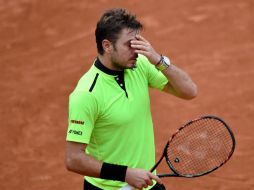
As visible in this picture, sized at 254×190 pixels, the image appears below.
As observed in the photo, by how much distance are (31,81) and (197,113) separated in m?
2.25

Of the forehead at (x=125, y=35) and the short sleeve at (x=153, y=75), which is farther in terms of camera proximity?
the short sleeve at (x=153, y=75)

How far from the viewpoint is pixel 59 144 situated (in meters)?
6.86

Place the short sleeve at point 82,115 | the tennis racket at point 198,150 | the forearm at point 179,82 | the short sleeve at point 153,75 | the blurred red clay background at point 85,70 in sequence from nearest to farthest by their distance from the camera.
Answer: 1. the short sleeve at point 82,115
2. the forearm at point 179,82
3. the short sleeve at point 153,75
4. the tennis racket at point 198,150
5. the blurred red clay background at point 85,70

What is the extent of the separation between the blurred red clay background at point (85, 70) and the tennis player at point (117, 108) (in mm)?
2082

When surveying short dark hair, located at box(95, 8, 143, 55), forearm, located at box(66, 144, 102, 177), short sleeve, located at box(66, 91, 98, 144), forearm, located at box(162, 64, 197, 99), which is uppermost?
short dark hair, located at box(95, 8, 143, 55)

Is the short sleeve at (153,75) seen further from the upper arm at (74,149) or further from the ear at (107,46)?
the upper arm at (74,149)

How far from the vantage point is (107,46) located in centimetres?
395

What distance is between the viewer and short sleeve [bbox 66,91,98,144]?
12.7 feet

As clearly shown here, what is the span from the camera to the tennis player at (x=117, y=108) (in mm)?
3900

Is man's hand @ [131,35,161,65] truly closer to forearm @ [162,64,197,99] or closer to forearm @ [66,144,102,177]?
forearm @ [162,64,197,99]

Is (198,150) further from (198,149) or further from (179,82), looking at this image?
(179,82)

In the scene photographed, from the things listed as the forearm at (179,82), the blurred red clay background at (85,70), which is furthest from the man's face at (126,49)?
the blurred red clay background at (85,70)

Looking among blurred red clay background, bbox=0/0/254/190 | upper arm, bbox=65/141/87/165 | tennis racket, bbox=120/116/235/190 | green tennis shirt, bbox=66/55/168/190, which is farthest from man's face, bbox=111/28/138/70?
blurred red clay background, bbox=0/0/254/190

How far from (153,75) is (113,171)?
692 mm
